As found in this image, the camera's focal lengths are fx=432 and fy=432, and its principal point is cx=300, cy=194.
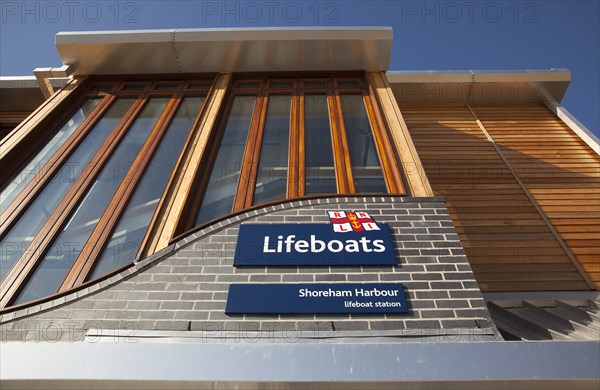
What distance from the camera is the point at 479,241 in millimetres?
5984

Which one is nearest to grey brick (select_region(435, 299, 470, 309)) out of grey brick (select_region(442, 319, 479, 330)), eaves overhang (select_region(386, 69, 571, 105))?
grey brick (select_region(442, 319, 479, 330))

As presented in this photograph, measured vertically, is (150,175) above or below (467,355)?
above

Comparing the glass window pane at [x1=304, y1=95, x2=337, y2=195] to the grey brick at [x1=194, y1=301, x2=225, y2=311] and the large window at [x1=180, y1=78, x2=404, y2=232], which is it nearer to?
the large window at [x1=180, y1=78, x2=404, y2=232]

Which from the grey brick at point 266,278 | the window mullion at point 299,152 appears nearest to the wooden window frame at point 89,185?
the grey brick at point 266,278

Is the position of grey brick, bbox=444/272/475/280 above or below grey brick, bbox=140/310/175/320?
above

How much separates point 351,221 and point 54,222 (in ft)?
9.55

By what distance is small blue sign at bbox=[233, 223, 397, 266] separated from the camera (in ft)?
11.7

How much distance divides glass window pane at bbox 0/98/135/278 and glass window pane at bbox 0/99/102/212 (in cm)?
29

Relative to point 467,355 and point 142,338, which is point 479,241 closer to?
point 467,355

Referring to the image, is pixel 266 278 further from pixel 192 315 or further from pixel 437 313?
pixel 437 313

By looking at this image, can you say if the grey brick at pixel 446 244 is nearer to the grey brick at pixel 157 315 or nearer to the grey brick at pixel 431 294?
the grey brick at pixel 431 294

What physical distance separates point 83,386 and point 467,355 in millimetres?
2059

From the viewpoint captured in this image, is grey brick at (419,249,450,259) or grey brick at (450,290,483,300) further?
grey brick at (419,249,450,259)

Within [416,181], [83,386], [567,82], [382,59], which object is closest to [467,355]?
[83,386]
